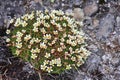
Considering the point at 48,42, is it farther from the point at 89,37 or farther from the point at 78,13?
the point at 78,13

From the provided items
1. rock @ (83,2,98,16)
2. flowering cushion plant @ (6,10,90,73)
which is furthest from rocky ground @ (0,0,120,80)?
flowering cushion plant @ (6,10,90,73)

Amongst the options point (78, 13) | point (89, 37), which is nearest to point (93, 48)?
→ point (89, 37)

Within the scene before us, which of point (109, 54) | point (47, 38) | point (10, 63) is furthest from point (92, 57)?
point (10, 63)

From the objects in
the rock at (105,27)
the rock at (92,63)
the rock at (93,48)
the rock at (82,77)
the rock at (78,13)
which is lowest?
the rock at (82,77)

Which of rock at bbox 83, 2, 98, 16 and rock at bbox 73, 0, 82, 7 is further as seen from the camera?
rock at bbox 73, 0, 82, 7

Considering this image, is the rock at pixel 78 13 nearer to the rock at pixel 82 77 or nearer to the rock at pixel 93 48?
the rock at pixel 93 48

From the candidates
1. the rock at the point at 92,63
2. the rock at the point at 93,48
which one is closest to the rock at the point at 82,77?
the rock at the point at 92,63

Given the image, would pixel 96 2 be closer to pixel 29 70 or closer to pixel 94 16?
pixel 94 16

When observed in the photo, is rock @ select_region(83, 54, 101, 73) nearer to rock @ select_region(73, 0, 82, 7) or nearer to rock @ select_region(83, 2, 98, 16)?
rock @ select_region(83, 2, 98, 16)
